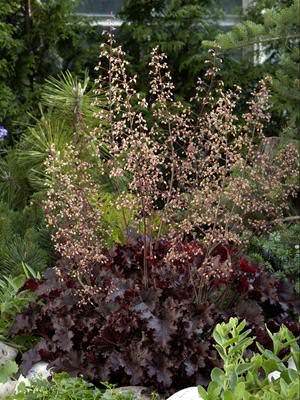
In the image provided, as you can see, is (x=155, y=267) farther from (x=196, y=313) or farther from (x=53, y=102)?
(x=53, y=102)

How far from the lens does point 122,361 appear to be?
11.1ft

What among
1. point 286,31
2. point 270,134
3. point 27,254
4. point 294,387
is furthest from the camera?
point 270,134

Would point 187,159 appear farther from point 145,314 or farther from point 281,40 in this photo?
point 281,40

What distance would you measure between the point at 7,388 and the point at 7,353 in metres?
0.32

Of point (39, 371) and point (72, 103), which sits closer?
point (39, 371)

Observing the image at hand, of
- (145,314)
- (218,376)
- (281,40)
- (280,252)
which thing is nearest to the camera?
(218,376)

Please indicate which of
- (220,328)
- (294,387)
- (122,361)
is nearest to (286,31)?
(122,361)

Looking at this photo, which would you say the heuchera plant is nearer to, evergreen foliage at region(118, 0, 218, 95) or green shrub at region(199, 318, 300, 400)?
green shrub at region(199, 318, 300, 400)

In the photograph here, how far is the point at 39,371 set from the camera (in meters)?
3.59

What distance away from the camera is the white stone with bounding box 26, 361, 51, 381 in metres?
3.54

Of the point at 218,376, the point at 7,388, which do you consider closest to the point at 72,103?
the point at 7,388

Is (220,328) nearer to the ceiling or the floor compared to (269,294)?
nearer to the ceiling

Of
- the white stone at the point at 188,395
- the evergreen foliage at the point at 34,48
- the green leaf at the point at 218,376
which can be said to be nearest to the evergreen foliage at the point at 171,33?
the evergreen foliage at the point at 34,48

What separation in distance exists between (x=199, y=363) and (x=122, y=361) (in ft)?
1.09
